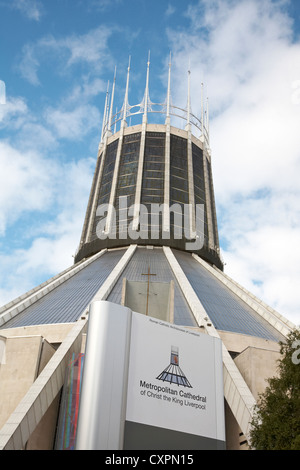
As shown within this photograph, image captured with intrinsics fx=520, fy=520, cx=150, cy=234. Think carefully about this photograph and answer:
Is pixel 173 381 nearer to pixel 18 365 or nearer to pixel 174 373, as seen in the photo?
pixel 174 373

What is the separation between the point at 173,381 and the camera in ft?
52.7

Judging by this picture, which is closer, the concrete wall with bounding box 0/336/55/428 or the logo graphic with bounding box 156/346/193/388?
the logo graphic with bounding box 156/346/193/388

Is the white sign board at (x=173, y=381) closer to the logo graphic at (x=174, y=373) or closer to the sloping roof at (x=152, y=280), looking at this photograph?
the logo graphic at (x=174, y=373)

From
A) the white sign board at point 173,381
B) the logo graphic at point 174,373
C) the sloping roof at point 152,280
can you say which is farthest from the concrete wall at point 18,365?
the logo graphic at point 174,373

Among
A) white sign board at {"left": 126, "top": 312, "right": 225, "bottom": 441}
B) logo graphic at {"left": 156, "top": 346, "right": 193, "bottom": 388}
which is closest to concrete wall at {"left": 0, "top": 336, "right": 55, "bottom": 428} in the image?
white sign board at {"left": 126, "top": 312, "right": 225, "bottom": 441}

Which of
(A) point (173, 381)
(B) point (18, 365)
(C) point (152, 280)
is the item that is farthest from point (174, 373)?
(C) point (152, 280)

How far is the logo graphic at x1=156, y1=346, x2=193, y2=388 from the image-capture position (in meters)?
16.0

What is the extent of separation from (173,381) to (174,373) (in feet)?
0.93

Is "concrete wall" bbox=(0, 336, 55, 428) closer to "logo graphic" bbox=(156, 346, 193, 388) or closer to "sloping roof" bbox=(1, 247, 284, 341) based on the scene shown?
"sloping roof" bbox=(1, 247, 284, 341)

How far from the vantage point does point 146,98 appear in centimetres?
4441

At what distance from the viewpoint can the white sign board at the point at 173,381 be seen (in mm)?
15172
